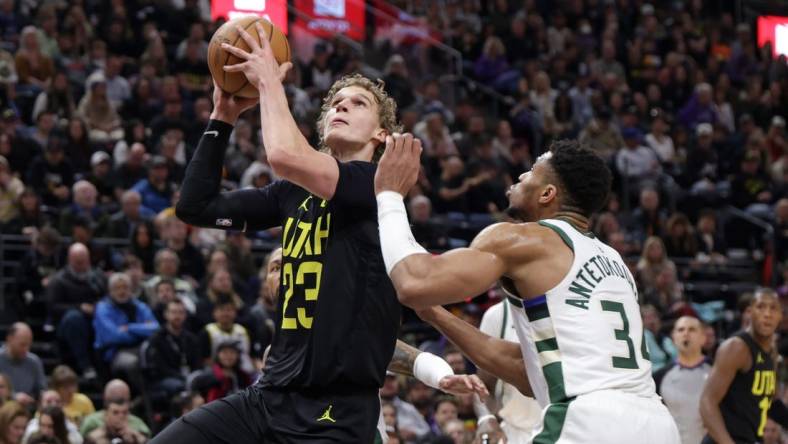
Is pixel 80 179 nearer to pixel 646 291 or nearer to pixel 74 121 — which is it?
pixel 74 121

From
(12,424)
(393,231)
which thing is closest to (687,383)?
(12,424)

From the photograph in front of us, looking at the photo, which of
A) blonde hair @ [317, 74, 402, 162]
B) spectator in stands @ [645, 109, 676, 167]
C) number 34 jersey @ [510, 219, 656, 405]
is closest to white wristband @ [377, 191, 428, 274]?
number 34 jersey @ [510, 219, 656, 405]

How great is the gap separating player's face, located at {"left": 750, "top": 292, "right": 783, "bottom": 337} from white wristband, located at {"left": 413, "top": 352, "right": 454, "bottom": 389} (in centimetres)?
378

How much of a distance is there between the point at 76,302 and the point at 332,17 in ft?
27.1

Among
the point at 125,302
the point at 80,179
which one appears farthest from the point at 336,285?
the point at 80,179

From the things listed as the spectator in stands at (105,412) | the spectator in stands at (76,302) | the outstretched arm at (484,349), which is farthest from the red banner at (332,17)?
the outstretched arm at (484,349)

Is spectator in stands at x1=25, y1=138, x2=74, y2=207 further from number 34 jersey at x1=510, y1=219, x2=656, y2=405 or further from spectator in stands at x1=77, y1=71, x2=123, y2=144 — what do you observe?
number 34 jersey at x1=510, y1=219, x2=656, y2=405

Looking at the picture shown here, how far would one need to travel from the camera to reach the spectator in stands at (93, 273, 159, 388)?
37.2 feet

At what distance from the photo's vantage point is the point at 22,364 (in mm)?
11047

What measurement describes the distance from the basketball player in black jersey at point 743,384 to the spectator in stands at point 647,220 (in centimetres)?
793

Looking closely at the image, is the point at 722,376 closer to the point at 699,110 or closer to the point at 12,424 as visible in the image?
the point at 12,424

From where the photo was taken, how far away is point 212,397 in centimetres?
1083

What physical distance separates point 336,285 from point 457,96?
1490 centimetres

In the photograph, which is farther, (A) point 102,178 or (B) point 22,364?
(A) point 102,178
